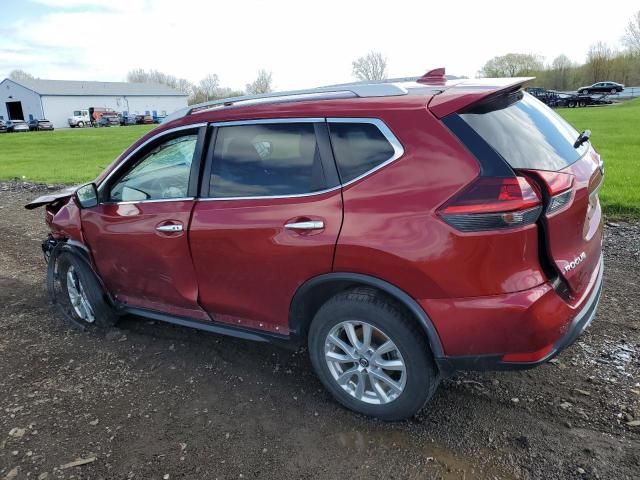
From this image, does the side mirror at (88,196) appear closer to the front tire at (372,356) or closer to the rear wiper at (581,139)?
the front tire at (372,356)

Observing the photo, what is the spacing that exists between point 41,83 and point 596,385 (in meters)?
89.5

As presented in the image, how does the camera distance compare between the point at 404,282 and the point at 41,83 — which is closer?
the point at 404,282

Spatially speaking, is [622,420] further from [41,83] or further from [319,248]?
[41,83]

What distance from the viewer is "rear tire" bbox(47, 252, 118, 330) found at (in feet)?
14.2

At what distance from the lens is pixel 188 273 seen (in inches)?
140

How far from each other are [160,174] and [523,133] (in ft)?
8.28

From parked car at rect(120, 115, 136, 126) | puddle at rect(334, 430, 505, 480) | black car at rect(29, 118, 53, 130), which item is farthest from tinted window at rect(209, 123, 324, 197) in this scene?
parked car at rect(120, 115, 136, 126)

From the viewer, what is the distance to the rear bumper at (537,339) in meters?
2.50

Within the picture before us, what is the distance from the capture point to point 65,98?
7312 cm

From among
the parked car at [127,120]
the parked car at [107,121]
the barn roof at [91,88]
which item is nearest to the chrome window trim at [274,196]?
the parked car at [127,120]

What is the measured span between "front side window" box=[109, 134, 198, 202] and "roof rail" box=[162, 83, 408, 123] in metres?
0.22

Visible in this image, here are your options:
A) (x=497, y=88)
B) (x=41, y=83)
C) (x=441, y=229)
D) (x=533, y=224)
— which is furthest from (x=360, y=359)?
(x=41, y=83)

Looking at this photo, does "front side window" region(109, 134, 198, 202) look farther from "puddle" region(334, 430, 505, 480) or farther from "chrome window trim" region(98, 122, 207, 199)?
"puddle" region(334, 430, 505, 480)

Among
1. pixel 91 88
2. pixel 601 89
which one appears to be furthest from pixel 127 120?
pixel 601 89
